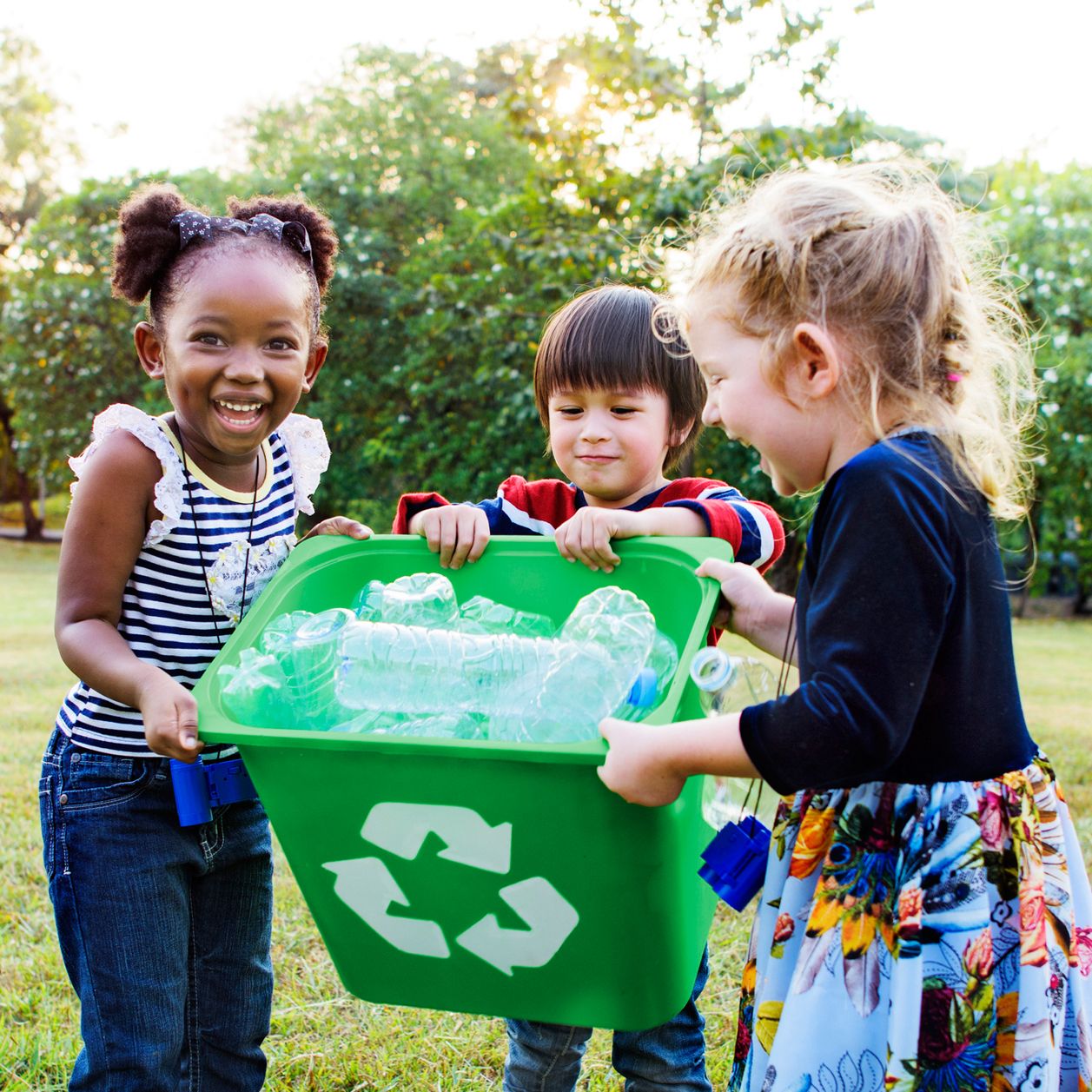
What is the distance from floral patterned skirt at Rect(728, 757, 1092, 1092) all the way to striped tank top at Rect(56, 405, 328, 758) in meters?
0.91

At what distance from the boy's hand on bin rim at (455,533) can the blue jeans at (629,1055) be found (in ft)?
2.40

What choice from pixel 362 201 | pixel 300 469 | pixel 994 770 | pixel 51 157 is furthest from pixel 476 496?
pixel 51 157

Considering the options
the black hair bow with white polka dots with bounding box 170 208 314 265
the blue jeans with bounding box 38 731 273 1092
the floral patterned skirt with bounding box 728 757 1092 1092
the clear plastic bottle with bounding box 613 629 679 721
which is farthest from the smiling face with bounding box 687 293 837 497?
the blue jeans with bounding box 38 731 273 1092

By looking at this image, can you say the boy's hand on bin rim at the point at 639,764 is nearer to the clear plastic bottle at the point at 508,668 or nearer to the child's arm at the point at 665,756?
the child's arm at the point at 665,756

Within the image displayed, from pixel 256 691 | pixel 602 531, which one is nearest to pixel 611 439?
pixel 602 531

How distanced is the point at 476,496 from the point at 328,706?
967cm

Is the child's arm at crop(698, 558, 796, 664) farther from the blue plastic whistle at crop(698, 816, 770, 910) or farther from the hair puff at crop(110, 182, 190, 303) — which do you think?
the hair puff at crop(110, 182, 190, 303)

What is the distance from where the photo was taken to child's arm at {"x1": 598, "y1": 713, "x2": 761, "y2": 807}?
1121mm

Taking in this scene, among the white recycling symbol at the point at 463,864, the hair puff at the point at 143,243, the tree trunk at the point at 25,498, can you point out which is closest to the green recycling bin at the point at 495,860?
the white recycling symbol at the point at 463,864

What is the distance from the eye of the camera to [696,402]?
6.12 feet

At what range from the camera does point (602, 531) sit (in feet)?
4.98

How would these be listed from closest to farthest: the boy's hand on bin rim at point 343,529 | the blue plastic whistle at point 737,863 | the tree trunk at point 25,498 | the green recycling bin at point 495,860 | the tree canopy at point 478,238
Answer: the green recycling bin at point 495,860 → the blue plastic whistle at point 737,863 → the boy's hand on bin rim at point 343,529 → the tree canopy at point 478,238 → the tree trunk at point 25,498

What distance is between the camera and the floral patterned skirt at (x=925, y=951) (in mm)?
1169

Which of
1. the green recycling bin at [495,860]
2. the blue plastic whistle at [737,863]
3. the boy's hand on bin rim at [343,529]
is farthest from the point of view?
the boy's hand on bin rim at [343,529]
